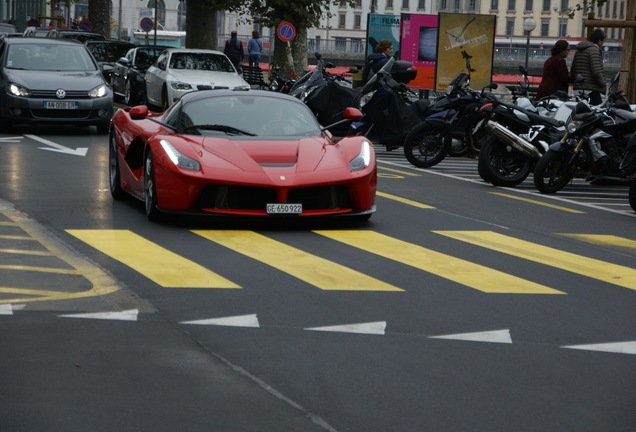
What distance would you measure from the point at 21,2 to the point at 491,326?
306ft

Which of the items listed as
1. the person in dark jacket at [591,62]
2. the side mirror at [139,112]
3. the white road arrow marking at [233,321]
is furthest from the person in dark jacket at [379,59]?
the white road arrow marking at [233,321]

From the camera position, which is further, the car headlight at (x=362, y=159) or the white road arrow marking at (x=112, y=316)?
the car headlight at (x=362, y=159)

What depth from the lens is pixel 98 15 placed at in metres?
57.5

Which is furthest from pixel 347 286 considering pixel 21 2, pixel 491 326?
pixel 21 2

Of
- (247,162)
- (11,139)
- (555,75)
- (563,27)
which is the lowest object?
(11,139)

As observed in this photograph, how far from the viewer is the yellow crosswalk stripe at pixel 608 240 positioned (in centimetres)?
1160

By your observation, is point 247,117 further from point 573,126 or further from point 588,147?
point 588,147

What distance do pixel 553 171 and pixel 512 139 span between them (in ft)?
2.36

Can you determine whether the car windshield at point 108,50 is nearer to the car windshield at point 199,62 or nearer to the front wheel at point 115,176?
the car windshield at point 199,62

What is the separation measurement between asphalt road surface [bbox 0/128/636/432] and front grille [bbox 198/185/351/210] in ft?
0.75

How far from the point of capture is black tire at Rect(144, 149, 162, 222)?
11584mm

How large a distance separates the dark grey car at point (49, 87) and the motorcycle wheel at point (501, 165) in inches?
324

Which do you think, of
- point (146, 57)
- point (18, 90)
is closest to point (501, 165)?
point (18, 90)

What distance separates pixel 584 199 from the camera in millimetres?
15969
